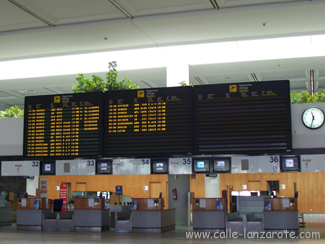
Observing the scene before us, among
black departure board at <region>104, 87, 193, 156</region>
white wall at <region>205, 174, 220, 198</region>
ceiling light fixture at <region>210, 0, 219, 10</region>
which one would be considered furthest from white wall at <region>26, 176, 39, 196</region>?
ceiling light fixture at <region>210, 0, 219, 10</region>

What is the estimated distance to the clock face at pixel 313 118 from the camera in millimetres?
8406

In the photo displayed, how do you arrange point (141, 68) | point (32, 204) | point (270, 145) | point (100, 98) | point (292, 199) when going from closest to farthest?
1. point (270, 145)
2. point (100, 98)
3. point (292, 199)
4. point (141, 68)
5. point (32, 204)

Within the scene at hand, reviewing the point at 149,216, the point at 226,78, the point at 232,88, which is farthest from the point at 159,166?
the point at 226,78

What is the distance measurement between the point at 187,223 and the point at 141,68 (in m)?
6.74

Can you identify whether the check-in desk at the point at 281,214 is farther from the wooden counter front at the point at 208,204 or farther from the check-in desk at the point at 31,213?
the check-in desk at the point at 31,213

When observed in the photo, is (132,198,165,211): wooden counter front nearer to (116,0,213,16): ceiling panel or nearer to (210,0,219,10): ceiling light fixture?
(116,0,213,16): ceiling panel

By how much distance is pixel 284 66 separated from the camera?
1256 centimetres

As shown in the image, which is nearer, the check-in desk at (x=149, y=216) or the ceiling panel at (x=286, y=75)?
the check-in desk at (x=149, y=216)

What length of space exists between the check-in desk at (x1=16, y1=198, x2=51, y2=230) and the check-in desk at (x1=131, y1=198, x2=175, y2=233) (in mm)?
3258

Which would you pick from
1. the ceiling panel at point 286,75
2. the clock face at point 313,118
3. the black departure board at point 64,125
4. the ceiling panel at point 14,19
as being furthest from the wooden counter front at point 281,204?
the ceiling panel at point 14,19

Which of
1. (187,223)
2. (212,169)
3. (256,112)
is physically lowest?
(187,223)

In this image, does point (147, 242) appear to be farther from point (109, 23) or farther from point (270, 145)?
point (109, 23)

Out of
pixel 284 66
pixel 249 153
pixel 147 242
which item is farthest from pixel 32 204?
pixel 284 66

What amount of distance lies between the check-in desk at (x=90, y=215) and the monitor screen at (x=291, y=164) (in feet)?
20.1
